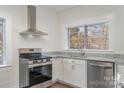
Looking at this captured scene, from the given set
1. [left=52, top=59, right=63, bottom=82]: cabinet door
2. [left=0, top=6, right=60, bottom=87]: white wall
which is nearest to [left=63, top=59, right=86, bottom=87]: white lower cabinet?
[left=52, top=59, right=63, bottom=82]: cabinet door

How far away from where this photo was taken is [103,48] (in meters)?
3.43

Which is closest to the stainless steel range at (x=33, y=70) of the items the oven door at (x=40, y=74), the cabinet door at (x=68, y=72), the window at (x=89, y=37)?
the oven door at (x=40, y=74)

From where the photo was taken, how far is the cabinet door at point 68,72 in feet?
10.9

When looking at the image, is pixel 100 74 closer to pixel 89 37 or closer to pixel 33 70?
pixel 89 37

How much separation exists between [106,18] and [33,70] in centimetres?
251

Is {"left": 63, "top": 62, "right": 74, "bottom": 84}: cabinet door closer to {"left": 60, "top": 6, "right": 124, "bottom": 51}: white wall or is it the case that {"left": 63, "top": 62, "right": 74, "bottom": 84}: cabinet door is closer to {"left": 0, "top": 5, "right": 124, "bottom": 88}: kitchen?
{"left": 0, "top": 5, "right": 124, "bottom": 88}: kitchen

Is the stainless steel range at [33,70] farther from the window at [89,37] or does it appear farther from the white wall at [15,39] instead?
the window at [89,37]

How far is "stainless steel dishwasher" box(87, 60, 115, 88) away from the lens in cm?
251

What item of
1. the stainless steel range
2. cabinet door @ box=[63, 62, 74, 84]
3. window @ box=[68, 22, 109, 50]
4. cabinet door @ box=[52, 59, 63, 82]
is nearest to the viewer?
the stainless steel range

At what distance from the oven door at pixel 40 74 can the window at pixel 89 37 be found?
1.41 metres

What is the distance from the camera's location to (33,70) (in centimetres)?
294

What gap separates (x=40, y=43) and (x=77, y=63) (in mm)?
1501

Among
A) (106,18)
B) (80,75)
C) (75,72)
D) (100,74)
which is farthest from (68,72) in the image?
(106,18)
